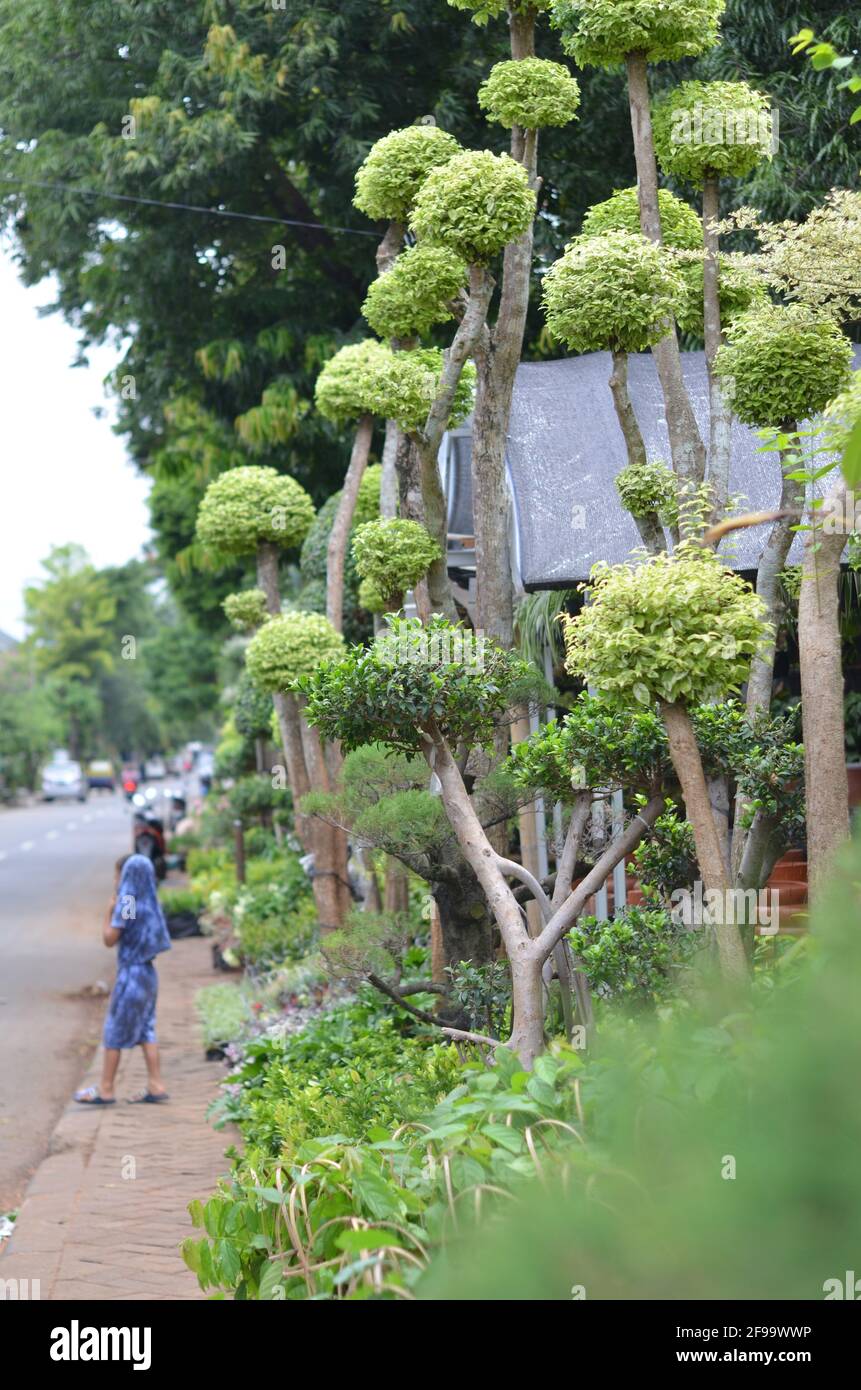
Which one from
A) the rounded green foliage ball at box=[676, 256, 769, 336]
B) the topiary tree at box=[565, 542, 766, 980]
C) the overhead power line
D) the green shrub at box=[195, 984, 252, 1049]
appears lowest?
the green shrub at box=[195, 984, 252, 1049]

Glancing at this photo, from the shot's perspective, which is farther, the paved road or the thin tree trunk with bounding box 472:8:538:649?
the paved road

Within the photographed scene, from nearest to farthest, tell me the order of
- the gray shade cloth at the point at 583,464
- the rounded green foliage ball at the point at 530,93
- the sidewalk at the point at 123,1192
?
the sidewalk at the point at 123,1192
the rounded green foliage ball at the point at 530,93
the gray shade cloth at the point at 583,464

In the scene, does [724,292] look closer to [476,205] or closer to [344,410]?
[476,205]

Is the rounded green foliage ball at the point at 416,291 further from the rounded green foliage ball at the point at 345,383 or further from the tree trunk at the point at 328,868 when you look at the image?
the tree trunk at the point at 328,868

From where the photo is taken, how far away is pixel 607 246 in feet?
18.0

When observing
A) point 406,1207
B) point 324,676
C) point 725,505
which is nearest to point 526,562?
point 725,505

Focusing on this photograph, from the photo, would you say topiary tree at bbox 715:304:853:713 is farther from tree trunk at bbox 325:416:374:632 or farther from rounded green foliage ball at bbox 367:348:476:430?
tree trunk at bbox 325:416:374:632

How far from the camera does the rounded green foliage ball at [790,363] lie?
512cm

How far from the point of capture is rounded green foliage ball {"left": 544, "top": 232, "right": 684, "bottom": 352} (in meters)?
5.45

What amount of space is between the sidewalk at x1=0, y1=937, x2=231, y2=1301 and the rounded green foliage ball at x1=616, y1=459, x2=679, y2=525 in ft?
11.5

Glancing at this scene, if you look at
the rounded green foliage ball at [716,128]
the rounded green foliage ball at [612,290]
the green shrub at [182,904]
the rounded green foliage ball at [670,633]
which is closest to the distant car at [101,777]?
the green shrub at [182,904]

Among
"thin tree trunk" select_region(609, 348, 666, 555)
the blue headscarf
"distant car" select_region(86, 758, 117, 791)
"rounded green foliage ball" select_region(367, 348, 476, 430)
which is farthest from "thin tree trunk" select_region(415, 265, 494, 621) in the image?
"distant car" select_region(86, 758, 117, 791)

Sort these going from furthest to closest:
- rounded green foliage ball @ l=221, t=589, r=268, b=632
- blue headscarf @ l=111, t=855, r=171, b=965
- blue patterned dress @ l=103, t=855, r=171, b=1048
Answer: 1. rounded green foliage ball @ l=221, t=589, r=268, b=632
2. blue headscarf @ l=111, t=855, r=171, b=965
3. blue patterned dress @ l=103, t=855, r=171, b=1048

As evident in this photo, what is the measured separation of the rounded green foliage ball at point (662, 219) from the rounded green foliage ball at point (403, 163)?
83 centimetres
